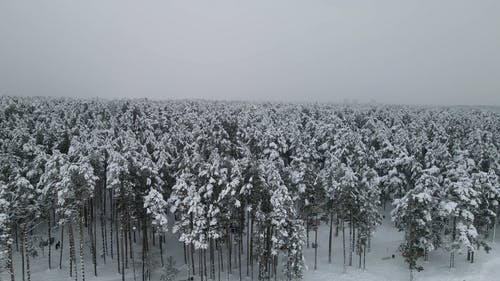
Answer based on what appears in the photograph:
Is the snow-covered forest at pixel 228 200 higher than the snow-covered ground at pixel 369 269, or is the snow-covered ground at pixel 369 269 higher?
the snow-covered forest at pixel 228 200

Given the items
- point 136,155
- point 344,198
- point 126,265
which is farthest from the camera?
point 126,265

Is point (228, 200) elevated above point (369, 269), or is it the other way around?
point (228, 200)

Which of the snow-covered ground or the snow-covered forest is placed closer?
the snow-covered forest

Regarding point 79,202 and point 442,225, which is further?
point 442,225

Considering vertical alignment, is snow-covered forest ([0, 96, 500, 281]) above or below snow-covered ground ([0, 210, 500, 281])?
above

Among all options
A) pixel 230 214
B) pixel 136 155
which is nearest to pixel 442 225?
pixel 230 214

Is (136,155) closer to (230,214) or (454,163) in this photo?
(230,214)

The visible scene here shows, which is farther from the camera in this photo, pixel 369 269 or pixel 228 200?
pixel 369 269

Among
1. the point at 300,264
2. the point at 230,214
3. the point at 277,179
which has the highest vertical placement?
the point at 277,179

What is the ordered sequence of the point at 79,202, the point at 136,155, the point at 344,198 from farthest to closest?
the point at 344,198 → the point at 136,155 → the point at 79,202

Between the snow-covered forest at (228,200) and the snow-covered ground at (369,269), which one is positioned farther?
the snow-covered ground at (369,269)

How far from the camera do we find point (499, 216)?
5244 cm

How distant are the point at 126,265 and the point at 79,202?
12.3m

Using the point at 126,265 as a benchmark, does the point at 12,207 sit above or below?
above
